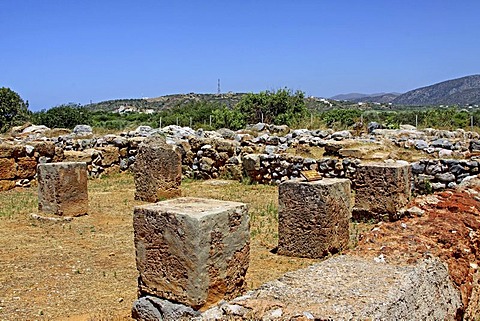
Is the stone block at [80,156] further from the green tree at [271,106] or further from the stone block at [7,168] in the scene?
the green tree at [271,106]

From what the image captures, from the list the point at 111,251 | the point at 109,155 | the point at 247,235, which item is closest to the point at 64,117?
the point at 109,155

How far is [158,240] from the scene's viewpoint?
4332 millimetres

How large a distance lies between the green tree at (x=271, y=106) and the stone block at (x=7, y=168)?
1726 cm

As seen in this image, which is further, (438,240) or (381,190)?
(381,190)

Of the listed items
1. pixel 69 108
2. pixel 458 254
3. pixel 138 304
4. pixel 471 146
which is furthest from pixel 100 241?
pixel 69 108

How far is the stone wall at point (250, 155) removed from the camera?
10.7m

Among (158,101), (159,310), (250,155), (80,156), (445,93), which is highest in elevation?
(445,93)

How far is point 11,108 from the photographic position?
30.5m

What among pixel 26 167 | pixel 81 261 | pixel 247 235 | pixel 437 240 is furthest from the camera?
pixel 26 167

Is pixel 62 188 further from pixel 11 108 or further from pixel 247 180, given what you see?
pixel 11 108

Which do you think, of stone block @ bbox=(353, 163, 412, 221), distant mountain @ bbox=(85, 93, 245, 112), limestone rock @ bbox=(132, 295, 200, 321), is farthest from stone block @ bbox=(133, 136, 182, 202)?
distant mountain @ bbox=(85, 93, 245, 112)

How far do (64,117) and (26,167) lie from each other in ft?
50.0

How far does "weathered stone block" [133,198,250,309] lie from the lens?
13.4 feet

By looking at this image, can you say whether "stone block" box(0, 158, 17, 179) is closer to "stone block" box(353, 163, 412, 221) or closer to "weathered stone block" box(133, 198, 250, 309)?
"stone block" box(353, 163, 412, 221)
